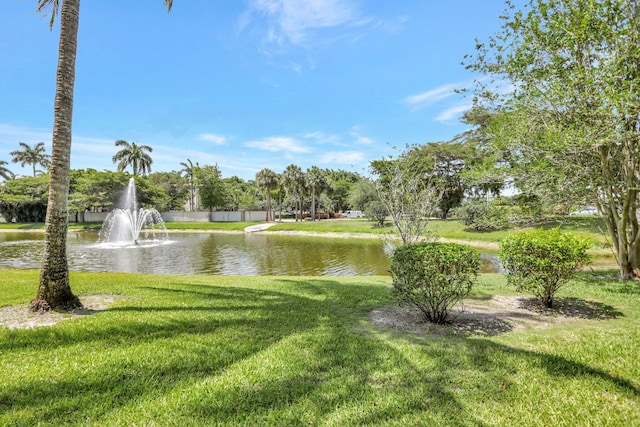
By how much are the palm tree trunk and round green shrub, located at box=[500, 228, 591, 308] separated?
8189mm

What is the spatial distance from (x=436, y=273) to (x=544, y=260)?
2.35 meters

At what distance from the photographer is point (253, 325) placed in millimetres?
5066

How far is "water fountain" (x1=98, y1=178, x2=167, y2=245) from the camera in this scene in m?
31.2

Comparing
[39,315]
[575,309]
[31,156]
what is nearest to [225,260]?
[39,315]

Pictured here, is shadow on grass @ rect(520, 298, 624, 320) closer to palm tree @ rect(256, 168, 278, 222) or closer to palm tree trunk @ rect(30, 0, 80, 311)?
palm tree trunk @ rect(30, 0, 80, 311)

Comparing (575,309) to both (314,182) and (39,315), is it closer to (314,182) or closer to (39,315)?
(39,315)

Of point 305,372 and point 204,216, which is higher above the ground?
point 204,216

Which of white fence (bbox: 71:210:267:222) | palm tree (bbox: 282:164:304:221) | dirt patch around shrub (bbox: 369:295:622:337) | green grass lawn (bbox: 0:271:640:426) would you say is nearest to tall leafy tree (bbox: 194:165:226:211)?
white fence (bbox: 71:210:267:222)

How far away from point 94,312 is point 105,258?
15450 millimetres

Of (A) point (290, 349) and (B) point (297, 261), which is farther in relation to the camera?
(B) point (297, 261)

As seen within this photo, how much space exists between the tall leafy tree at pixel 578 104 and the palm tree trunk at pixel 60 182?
9.93 metres

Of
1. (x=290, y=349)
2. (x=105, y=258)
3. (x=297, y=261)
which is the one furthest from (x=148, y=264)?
(x=290, y=349)

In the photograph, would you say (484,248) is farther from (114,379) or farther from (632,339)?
(114,379)

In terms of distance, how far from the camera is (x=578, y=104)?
294 inches
